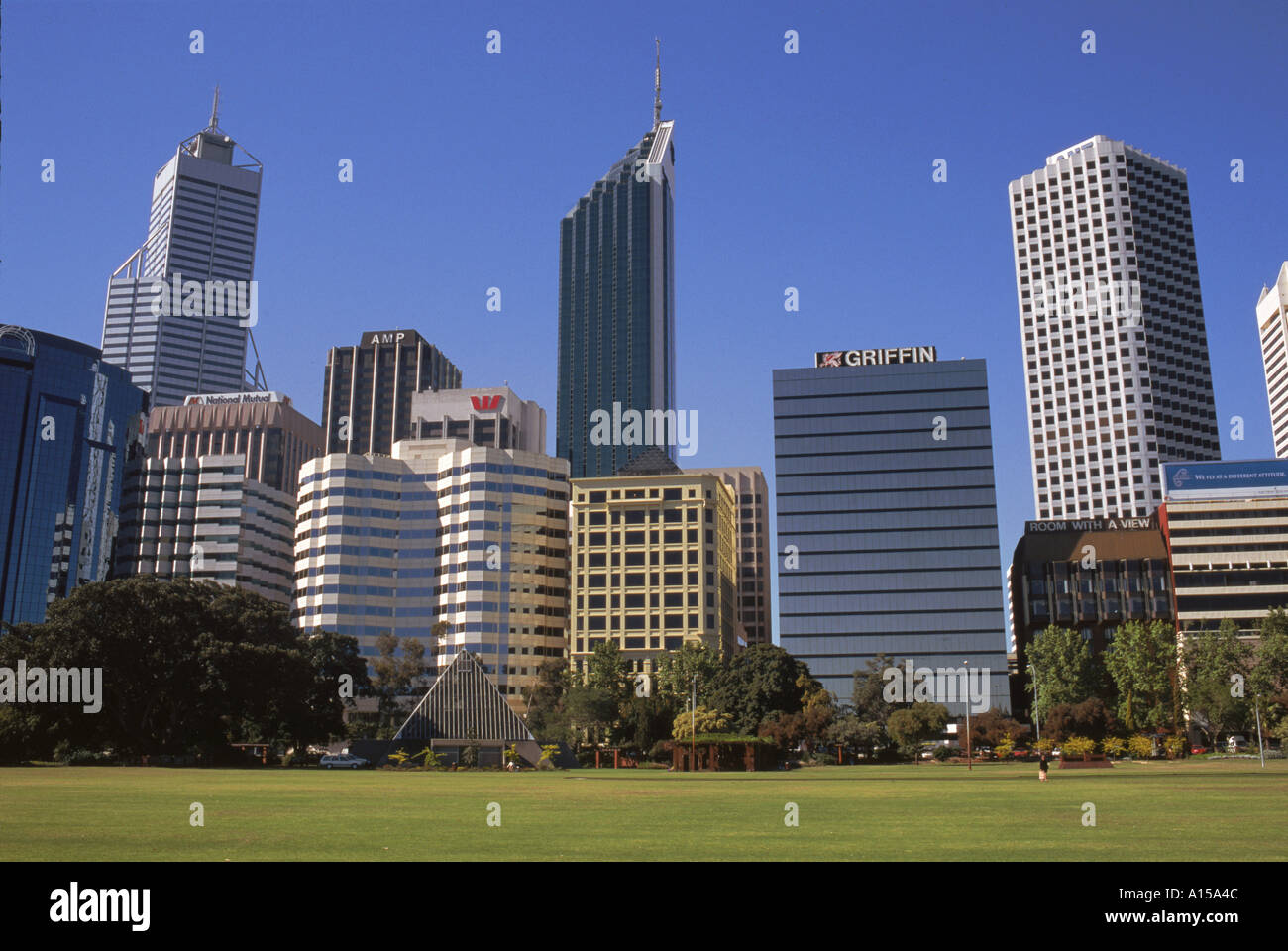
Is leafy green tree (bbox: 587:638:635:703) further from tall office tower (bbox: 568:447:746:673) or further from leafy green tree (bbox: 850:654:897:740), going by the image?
tall office tower (bbox: 568:447:746:673)

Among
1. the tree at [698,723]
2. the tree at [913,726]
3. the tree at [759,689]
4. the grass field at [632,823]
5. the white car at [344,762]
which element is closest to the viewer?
the grass field at [632,823]

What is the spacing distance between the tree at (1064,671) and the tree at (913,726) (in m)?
31.9

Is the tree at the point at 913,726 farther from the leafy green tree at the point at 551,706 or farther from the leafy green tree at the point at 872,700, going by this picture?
the leafy green tree at the point at 551,706

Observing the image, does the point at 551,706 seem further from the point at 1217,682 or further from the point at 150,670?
the point at 1217,682

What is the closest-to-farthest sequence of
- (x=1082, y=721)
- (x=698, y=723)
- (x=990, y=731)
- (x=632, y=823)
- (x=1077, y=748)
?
(x=632, y=823) < (x=1077, y=748) < (x=698, y=723) < (x=990, y=731) < (x=1082, y=721)

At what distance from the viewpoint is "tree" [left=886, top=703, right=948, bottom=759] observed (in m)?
106

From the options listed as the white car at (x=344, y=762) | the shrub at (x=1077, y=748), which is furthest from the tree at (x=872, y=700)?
the white car at (x=344, y=762)

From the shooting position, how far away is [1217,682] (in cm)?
11412

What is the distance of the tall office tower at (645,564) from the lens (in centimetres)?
17112
